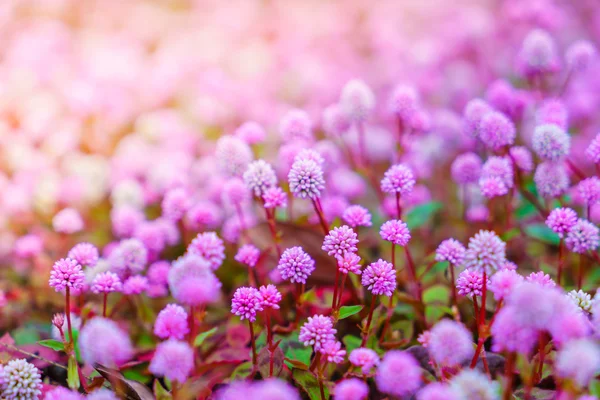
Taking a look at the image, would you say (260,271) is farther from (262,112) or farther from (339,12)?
(339,12)

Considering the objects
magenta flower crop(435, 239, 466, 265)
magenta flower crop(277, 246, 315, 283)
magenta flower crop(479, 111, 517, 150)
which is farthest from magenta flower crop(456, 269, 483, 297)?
magenta flower crop(479, 111, 517, 150)

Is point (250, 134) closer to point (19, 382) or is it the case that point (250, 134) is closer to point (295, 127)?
point (295, 127)

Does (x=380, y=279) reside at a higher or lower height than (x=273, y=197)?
lower

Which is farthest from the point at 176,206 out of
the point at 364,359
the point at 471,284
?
the point at 471,284

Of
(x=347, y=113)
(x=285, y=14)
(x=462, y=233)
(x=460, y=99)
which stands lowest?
(x=462, y=233)

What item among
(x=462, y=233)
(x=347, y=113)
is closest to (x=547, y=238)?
(x=462, y=233)

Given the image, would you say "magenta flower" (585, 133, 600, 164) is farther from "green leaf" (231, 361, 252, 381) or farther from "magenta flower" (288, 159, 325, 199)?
"green leaf" (231, 361, 252, 381)
